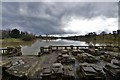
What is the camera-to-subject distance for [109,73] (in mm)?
10367

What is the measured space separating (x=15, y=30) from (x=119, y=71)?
9731 cm

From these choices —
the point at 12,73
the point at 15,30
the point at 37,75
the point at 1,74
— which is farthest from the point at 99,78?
the point at 15,30

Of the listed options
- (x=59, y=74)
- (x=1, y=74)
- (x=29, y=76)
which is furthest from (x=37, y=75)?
(x=1, y=74)

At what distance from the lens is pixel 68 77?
8.95 meters

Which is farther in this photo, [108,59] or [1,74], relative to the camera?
[108,59]

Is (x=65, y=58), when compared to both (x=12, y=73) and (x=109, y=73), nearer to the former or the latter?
(x=109, y=73)

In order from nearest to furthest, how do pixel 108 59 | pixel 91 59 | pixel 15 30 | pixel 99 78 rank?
1. pixel 99 78
2. pixel 91 59
3. pixel 108 59
4. pixel 15 30

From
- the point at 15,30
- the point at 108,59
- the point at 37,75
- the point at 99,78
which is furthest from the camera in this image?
the point at 15,30

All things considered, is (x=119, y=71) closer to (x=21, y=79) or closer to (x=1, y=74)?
(x=21, y=79)

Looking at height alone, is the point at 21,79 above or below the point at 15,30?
below

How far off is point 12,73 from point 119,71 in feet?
23.4

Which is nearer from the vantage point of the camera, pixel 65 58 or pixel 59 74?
pixel 59 74

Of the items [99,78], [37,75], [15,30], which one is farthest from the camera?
[15,30]

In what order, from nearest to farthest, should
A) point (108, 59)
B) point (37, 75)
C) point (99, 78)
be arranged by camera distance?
point (99, 78), point (37, 75), point (108, 59)
